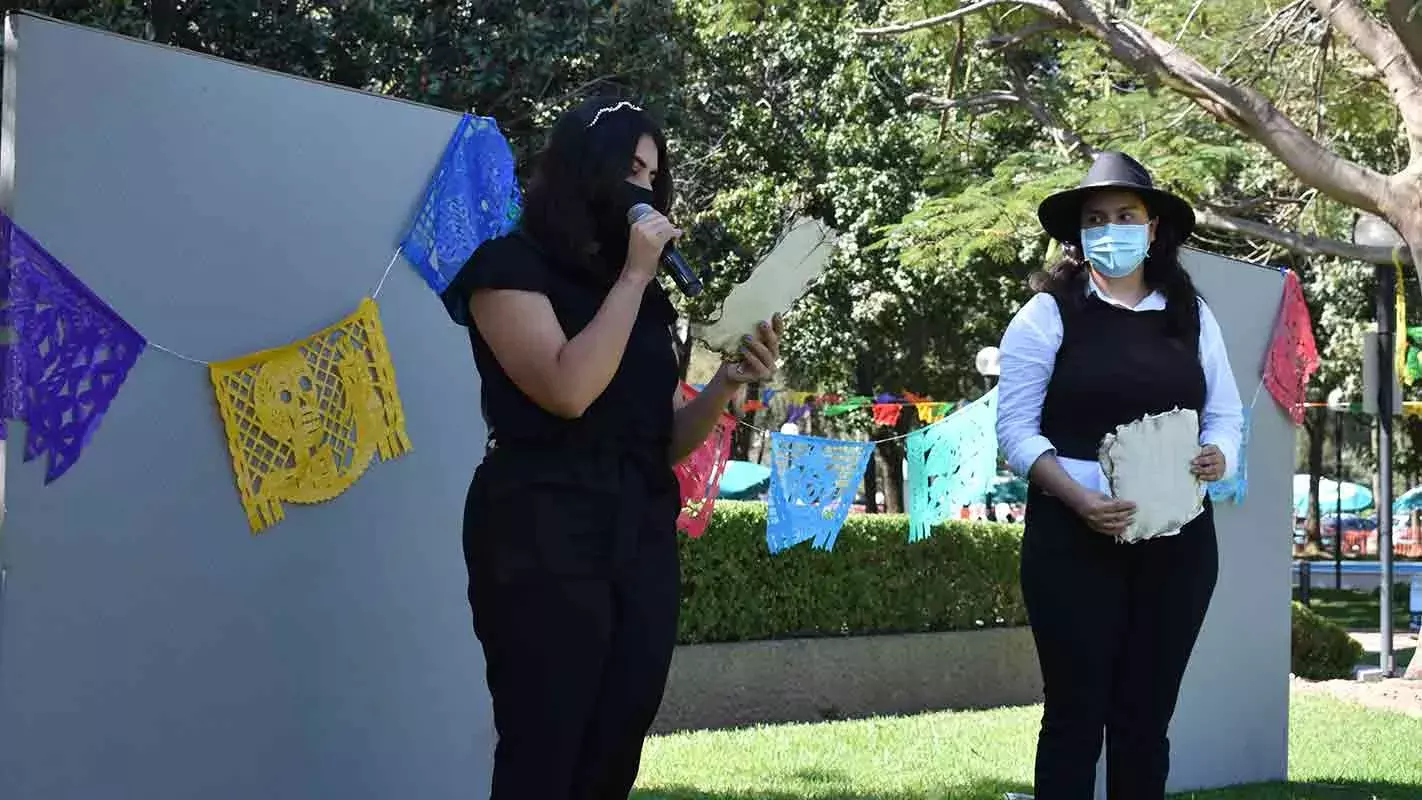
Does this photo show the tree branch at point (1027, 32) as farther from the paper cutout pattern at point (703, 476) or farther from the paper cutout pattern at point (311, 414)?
the paper cutout pattern at point (311, 414)

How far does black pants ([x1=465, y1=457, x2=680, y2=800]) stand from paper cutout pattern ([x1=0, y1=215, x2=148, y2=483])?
81 centimetres

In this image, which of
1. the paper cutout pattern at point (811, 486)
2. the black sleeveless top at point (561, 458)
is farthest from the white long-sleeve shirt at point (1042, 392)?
the paper cutout pattern at point (811, 486)

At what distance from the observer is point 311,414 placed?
366cm

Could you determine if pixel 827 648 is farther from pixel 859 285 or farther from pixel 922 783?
pixel 859 285

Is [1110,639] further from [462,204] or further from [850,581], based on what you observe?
[850,581]

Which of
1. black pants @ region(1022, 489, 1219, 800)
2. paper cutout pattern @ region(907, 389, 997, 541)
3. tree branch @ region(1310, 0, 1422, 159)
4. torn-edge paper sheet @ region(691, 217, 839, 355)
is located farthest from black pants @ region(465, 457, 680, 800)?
tree branch @ region(1310, 0, 1422, 159)

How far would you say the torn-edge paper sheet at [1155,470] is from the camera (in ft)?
13.1

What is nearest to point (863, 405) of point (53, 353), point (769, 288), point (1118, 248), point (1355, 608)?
point (1355, 608)

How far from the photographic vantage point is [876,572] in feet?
35.0

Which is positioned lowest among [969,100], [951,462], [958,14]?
[951,462]

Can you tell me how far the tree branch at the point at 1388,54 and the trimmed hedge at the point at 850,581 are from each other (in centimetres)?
375

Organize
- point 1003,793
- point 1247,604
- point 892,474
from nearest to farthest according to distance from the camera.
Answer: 1. point 1003,793
2. point 1247,604
3. point 892,474

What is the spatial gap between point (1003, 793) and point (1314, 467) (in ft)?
84.0

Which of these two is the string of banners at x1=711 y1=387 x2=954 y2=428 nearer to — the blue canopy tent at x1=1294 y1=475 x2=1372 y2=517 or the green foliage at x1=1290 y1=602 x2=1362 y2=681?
the green foliage at x1=1290 y1=602 x2=1362 y2=681
